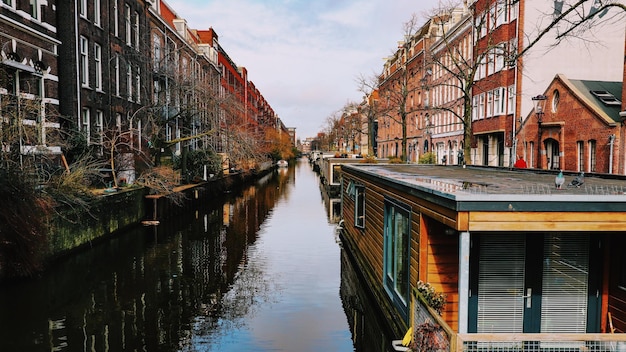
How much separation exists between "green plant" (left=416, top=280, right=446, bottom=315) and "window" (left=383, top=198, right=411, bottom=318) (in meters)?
1.22

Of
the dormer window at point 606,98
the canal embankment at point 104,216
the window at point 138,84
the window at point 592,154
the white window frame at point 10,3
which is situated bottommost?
the canal embankment at point 104,216

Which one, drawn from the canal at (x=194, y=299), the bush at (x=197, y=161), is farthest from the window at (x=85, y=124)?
the bush at (x=197, y=161)

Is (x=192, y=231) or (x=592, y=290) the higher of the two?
(x=592, y=290)

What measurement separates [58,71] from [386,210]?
19210 millimetres

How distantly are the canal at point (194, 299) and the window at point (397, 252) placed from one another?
1.10m

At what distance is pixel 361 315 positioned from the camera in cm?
1117

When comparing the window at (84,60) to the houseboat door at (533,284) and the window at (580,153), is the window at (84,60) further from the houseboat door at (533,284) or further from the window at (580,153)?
the window at (580,153)

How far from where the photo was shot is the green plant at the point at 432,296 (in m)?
6.53

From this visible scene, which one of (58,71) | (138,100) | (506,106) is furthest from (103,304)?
(506,106)

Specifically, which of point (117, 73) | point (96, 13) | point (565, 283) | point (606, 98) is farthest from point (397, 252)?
point (117, 73)

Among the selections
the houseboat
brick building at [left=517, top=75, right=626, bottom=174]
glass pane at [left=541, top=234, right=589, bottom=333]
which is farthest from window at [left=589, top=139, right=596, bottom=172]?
glass pane at [left=541, top=234, right=589, bottom=333]

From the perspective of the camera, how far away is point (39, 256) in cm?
1287

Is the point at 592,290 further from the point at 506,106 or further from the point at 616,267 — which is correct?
the point at 506,106

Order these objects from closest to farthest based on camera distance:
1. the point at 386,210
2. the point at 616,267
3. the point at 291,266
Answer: the point at 616,267 < the point at 386,210 < the point at 291,266
